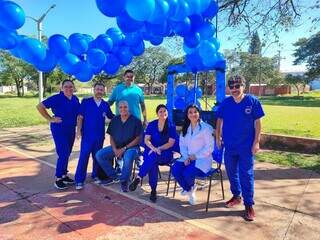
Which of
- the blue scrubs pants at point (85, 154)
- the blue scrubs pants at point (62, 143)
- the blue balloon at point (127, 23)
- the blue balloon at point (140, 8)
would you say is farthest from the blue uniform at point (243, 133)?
the blue scrubs pants at point (62, 143)

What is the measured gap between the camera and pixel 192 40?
5.75 m

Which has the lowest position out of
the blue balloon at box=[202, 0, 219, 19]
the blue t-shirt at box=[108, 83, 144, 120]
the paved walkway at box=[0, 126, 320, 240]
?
the paved walkway at box=[0, 126, 320, 240]

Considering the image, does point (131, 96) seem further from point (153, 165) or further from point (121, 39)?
point (153, 165)

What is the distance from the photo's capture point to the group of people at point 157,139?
14.1ft

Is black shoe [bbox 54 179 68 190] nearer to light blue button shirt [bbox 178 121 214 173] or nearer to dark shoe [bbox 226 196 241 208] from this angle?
light blue button shirt [bbox 178 121 214 173]

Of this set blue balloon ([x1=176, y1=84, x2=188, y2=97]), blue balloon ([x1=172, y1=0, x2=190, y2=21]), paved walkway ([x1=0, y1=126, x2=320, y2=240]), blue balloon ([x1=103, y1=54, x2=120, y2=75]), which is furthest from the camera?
blue balloon ([x1=176, y1=84, x2=188, y2=97])

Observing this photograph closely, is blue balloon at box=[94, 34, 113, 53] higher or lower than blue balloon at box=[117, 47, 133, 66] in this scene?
higher

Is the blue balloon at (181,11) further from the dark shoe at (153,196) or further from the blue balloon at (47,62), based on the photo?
the dark shoe at (153,196)

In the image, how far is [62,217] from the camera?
4.23 m

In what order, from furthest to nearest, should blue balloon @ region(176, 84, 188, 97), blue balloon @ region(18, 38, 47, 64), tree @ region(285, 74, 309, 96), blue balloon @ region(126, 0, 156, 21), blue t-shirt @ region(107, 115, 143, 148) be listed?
1. tree @ region(285, 74, 309, 96)
2. blue balloon @ region(176, 84, 188, 97)
3. blue t-shirt @ region(107, 115, 143, 148)
4. blue balloon @ region(18, 38, 47, 64)
5. blue balloon @ region(126, 0, 156, 21)

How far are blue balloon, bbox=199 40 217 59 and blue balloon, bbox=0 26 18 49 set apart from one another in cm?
273

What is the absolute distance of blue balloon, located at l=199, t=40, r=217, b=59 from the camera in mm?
5488

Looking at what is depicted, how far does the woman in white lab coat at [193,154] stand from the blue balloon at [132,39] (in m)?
1.99

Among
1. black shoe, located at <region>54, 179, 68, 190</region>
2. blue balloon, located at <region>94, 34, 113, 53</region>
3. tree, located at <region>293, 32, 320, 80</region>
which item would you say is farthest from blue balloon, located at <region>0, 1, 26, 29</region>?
tree, located at <region>293, 32, 320, 80</region>
